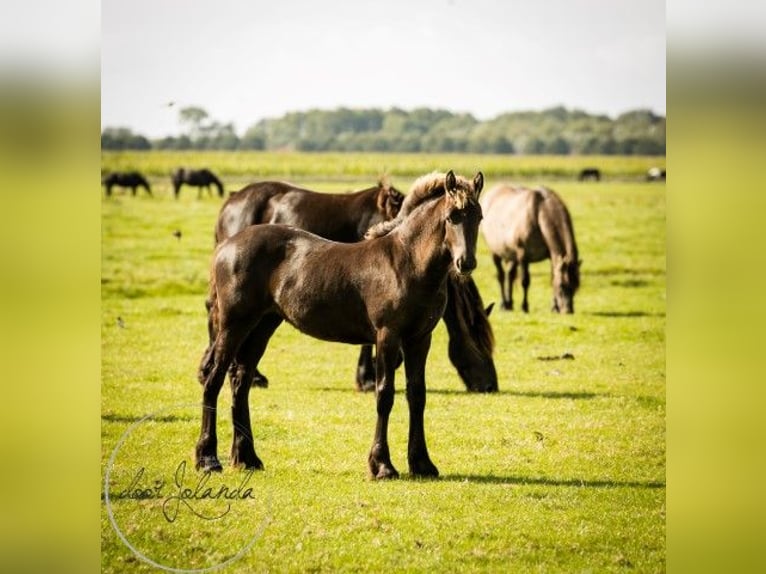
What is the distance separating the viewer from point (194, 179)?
33812mm

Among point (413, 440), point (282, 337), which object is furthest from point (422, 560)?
point (282, 337)

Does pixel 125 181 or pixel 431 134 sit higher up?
pixel 431 134

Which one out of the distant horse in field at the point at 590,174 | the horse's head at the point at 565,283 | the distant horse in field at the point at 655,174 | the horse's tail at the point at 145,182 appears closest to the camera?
the horse's head at the point at 565,283

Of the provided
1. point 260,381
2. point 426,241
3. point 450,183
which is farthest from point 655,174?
point 450,183

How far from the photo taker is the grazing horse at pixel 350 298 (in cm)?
768

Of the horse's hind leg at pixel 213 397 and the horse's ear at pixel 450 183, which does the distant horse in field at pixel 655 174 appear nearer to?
the horse's ear at pixel 450 183

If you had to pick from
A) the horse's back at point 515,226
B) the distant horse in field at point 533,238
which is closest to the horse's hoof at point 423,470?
the distant horse in field at point 533,238

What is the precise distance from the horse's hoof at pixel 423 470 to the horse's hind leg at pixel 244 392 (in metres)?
1.32

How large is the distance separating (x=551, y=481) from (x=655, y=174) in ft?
100

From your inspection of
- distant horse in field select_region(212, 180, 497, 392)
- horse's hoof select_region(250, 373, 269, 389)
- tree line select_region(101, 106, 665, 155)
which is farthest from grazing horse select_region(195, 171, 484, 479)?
tree line select_region(101, 106, 665, 155)

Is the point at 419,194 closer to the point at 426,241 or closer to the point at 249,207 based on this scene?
the point at 426,241

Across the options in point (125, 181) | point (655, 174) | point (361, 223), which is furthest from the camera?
point (655, 174)

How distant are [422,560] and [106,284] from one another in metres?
14.1

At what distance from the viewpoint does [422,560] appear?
6.77 meters
